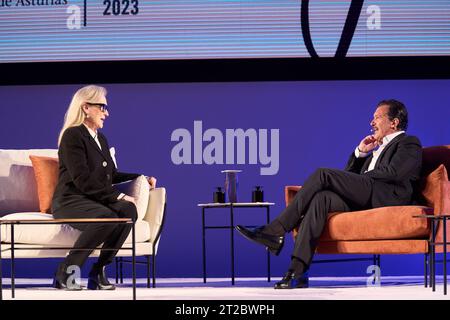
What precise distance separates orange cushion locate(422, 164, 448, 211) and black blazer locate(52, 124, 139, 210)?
1.99m

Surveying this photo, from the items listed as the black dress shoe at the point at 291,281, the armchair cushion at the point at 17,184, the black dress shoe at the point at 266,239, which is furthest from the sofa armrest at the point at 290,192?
the armchair cushion at the point at 17,184

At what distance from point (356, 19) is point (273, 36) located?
0.68m

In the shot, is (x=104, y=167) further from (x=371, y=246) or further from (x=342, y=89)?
(x=342, y=89)

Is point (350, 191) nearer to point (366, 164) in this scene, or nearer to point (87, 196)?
Result: point (366, 164)

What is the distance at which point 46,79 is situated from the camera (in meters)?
7.40

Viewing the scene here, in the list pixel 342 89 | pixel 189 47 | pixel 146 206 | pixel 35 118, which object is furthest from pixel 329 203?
pixel 35 118

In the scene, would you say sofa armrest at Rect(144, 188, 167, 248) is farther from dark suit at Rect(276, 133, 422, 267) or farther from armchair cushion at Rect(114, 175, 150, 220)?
dark suit at Rect(276, 133, 422, 267)

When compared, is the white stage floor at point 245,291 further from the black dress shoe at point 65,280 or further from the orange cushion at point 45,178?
the orange cushion at point 45,178

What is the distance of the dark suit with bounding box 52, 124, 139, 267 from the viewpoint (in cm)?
570

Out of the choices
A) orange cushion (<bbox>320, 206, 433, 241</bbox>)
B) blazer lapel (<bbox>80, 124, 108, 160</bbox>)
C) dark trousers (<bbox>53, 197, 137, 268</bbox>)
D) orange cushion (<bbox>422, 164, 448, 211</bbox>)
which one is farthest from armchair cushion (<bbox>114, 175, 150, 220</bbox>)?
orange cushion (<bbox>422, 164, 448, 211</bbox>)

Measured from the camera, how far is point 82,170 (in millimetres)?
5773

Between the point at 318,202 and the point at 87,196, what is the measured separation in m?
1.47

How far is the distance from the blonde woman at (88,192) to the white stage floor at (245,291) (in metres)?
0.21

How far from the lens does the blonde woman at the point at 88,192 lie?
570 centimetres
